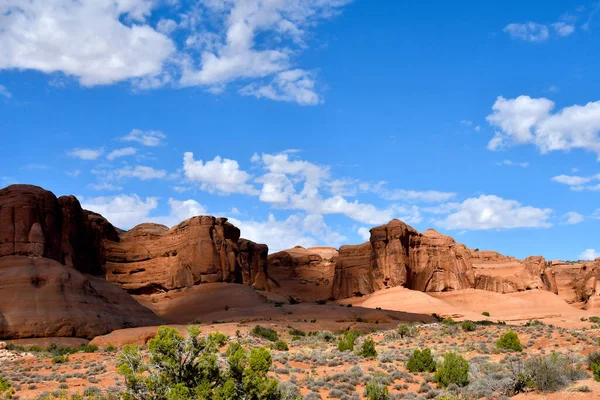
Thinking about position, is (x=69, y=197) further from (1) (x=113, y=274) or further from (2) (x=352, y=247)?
(2) (x=352, y=247)

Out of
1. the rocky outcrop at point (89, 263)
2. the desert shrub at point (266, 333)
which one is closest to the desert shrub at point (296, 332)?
the desert shrub at point (266, 333)

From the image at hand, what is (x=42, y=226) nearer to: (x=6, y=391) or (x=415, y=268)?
(x=6, y=391)

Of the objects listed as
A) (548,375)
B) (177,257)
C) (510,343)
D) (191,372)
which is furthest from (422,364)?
(177,257)

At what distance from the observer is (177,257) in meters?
65.6

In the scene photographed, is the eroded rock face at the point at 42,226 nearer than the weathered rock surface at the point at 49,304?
→ No

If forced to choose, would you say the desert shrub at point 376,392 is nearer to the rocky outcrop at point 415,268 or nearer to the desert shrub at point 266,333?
the desert shrub at point 266,333

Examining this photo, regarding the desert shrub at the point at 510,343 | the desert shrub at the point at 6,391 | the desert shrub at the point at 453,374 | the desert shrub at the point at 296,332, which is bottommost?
the desert shrub at the point at 6,391

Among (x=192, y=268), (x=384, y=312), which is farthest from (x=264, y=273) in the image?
(x=384, y=312)

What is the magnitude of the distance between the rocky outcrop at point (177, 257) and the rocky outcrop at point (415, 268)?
15.1m

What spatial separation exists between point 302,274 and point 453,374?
→ 77.7 m

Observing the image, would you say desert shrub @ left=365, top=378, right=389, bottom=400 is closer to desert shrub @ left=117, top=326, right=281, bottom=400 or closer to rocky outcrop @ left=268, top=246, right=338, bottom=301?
desert shrub @ left=117, top=326, right=281, bottom=400

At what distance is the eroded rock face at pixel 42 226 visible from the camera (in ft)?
150

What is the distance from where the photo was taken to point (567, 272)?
3546 inches

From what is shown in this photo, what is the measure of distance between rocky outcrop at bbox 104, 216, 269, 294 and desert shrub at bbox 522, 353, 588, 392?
5037 cm
